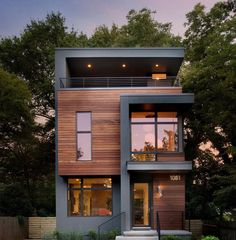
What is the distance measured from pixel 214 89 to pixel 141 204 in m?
8.51

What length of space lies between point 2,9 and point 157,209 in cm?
2799

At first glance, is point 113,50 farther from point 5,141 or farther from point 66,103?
point 5,141

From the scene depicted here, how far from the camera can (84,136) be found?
29984 mm

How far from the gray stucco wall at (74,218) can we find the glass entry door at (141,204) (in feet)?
3.86

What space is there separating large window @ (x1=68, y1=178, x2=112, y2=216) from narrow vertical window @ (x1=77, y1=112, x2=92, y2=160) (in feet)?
4.41

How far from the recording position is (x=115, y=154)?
29875 mm

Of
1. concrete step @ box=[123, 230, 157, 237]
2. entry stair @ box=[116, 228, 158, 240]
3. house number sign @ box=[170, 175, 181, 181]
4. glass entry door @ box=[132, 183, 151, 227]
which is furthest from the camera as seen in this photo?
house number sign @ box=[170, 175, 181, 181]

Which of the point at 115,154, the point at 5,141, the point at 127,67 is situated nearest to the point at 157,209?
the point at 115,154

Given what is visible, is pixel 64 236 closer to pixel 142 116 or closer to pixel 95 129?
pixel 95 129

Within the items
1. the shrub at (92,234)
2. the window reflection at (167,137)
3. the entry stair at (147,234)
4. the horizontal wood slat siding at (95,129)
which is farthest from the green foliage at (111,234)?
the window reflection at (167,137)

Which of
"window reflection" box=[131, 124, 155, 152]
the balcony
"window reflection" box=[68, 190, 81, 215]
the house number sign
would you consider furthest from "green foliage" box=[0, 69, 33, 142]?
the house number sign

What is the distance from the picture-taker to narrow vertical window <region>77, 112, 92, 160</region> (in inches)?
1176

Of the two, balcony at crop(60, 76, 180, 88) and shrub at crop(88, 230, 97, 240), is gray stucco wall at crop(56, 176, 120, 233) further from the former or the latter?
balcony at crop(60, 76, 180, 88)

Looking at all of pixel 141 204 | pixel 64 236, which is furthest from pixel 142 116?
pixel 64 236
